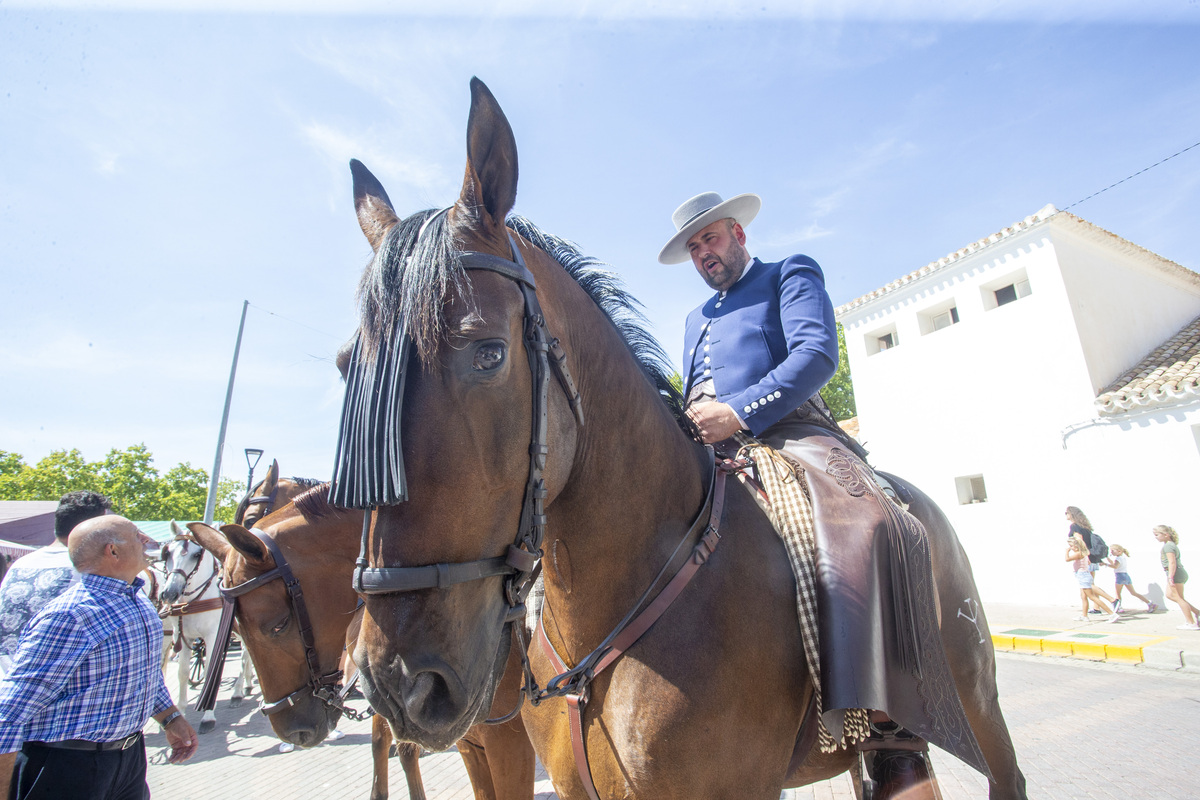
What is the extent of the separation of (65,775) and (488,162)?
11.5 feet

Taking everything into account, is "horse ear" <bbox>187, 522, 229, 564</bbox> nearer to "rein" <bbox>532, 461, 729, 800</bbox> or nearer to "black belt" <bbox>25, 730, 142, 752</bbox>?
"black belt" <bbox>25, 730, 142, 752</bbox>

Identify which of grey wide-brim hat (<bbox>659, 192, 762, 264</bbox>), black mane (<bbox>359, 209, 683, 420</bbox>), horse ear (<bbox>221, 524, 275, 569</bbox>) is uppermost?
grey wide-brim hat (<bbox>659, 192, 762, 264</bbox>)

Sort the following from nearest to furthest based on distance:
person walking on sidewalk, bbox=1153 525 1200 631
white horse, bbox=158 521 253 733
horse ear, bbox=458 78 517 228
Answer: horse ear, bbox=458 78 517 228 < white horse, bbox=158 521 253 733 < person walking on sidewalk, bbox=1153 525 1200 631

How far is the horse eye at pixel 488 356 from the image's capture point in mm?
1365

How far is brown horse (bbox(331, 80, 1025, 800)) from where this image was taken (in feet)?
4.03

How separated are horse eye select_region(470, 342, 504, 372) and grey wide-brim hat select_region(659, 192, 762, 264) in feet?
5.23

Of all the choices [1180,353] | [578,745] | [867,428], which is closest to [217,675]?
[578,745]

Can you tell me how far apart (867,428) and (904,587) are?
57.1 ft

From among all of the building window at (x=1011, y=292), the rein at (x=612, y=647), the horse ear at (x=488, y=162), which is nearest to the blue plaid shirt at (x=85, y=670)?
the rein at (x=612, y=647)

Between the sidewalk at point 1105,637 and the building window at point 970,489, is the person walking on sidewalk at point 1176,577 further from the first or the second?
the building window at point 970,489

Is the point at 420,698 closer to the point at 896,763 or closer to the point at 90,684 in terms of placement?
the point at 896,763

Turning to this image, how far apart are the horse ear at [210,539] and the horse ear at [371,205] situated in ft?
10.0

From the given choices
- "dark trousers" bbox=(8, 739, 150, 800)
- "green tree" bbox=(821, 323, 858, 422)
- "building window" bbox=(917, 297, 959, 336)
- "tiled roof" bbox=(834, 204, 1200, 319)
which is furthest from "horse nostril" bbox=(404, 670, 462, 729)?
"green tree" bbox=(821, 323, 858, 422)

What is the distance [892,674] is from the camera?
173cm
